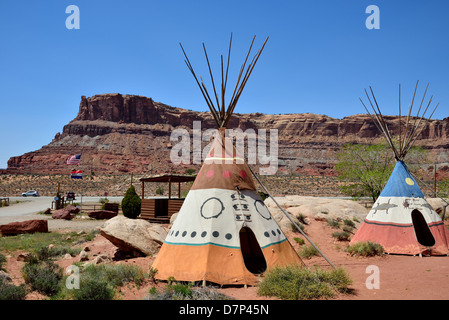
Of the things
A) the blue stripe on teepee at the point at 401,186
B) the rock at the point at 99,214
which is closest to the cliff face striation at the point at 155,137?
the rock at the point at 99,214

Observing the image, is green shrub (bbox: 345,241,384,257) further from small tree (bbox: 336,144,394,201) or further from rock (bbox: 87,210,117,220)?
rock (bbox: 87,210,117,220)

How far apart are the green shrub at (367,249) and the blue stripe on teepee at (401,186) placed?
2.07 metres

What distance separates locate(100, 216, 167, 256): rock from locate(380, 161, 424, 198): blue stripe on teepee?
8.06m

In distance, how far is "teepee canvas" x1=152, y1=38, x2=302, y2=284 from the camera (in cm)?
634

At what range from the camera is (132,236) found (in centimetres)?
1009

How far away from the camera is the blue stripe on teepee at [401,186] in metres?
10.9

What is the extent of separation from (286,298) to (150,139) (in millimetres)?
108680

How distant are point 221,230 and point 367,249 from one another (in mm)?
→ 5620

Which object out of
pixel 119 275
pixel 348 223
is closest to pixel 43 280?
pixel 119 275

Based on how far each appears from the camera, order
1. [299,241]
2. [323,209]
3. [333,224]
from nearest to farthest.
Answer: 1. [299,241]
2. [333,224]
3. [323,209]

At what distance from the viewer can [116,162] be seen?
93.1 meters

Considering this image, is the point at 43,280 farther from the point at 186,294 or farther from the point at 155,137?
the point at 155,137
